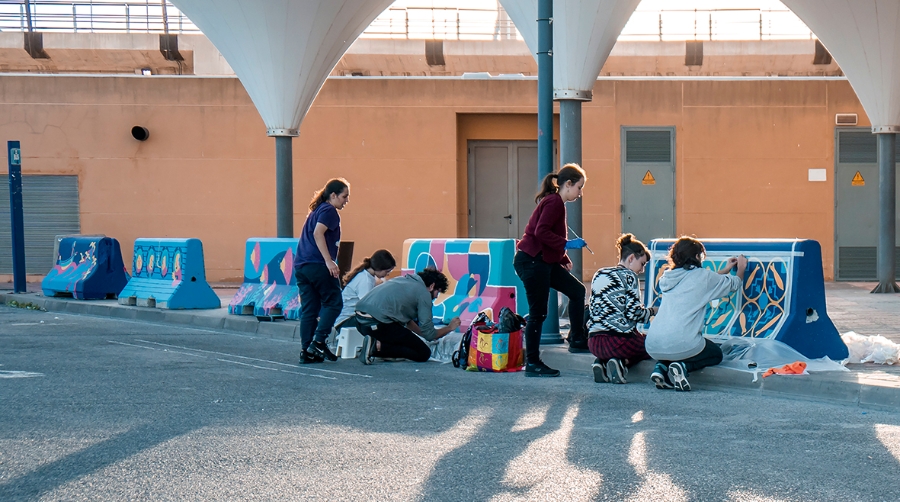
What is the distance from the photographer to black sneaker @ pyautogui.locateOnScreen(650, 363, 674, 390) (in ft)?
24.9

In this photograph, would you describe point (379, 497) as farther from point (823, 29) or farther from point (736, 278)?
point (823, 29)

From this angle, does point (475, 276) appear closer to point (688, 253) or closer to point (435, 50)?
point (688, 253)

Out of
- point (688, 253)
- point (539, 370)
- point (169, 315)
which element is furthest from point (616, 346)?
point (169, 315)

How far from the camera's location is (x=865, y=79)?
15.7 m

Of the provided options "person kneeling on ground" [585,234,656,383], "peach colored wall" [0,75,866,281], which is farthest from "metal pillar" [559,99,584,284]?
"peach colored wall" [0,75,866,281]

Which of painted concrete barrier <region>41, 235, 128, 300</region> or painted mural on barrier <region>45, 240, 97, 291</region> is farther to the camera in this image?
painted mural on barrier <region>45, 240, 97, 291</region>

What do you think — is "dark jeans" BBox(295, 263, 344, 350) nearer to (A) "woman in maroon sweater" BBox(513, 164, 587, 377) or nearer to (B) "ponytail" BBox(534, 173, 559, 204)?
(A) "woman in maroon sweater" BBox(513, 164, 587, 377)

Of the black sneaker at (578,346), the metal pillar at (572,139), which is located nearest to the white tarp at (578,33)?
the metal pillar at (572,139)

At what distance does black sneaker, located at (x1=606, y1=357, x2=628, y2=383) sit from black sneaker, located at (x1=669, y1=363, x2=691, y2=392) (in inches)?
19.7

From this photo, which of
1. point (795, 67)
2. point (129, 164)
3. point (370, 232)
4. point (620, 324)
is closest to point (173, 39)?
point (129, 164)

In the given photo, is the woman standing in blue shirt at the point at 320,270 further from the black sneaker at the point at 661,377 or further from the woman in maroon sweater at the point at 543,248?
the black sneaker at the point at 661,377

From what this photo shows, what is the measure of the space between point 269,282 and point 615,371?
619cm

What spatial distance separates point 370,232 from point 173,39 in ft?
20.7

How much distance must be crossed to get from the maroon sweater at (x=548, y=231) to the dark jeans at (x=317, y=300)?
1.84 m
